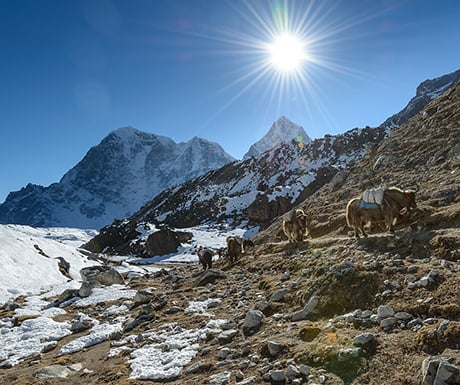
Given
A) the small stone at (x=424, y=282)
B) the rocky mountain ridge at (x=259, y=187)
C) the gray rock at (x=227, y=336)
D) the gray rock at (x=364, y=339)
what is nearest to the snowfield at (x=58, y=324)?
the gray rock at (x=227, y=336)

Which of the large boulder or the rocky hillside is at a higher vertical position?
the large boulder

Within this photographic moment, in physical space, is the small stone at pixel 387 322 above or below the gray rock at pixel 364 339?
above

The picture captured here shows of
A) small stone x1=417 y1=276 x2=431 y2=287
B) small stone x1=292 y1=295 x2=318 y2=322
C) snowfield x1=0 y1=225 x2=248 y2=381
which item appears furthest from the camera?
snowfield x1=0 y1=225 x2=248 y2=381

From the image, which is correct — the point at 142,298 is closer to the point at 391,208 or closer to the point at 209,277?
the point at 209,277

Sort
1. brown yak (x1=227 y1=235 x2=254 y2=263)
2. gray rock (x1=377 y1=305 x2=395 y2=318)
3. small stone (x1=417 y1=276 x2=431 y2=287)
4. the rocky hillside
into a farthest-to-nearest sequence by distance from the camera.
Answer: brown yak (x1=227 y1=235 x2=254 y2=263) < small stone (x1=417 y1=276 x2=431 y2=287) < gray rock (x1=377 y1=305 x2=395 y2=318) < the rocky hillside

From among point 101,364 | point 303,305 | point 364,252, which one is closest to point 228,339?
point 303,305

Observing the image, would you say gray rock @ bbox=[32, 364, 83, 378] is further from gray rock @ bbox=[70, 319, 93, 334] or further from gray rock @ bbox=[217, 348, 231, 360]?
gray rock @ bbox=[70, 319, 93, 334]

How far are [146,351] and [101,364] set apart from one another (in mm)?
1432

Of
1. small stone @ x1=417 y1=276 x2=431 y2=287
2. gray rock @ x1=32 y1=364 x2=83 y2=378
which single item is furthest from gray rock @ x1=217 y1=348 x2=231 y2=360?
gray rock @ x1=32 y1=364 x2=83 y2=378

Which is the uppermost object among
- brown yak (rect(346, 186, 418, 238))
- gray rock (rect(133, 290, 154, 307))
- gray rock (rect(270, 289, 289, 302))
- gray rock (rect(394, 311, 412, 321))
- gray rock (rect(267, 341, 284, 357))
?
brown yak (rect(346, 186, 418, 238))

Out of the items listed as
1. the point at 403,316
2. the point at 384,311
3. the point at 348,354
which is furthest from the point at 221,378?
the point at 403,316

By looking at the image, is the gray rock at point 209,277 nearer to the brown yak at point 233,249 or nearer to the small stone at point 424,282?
the brown yak at point 233,249

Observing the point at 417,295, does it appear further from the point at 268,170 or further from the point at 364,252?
the point at 268,170

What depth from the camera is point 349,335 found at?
6.14m
